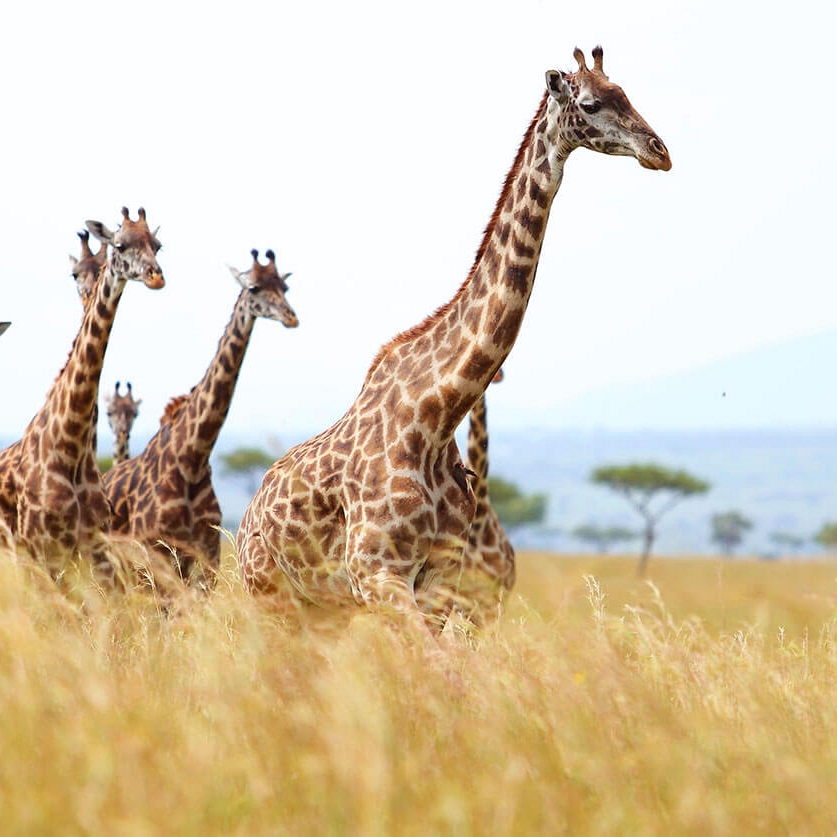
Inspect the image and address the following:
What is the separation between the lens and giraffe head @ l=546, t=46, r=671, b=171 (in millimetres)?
5770

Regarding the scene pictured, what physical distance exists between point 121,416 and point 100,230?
518 cm

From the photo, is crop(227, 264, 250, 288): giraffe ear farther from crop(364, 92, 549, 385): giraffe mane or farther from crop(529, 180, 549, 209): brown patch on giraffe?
crop(529, 180, 549, 209): brown patch on giraffe

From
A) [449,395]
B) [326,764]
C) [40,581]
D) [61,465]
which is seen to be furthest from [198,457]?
[326,764]

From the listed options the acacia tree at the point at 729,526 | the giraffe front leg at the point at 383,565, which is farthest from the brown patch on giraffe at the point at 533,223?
the acacia tree at the point at 729,526

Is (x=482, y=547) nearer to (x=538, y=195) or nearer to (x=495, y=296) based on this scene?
(x=495, y=296)

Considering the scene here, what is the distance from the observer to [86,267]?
1173 cm

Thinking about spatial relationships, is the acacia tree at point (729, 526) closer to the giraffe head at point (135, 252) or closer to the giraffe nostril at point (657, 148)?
the giraffe head at point (135, 252)

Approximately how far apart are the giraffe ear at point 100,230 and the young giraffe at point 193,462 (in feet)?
3.91

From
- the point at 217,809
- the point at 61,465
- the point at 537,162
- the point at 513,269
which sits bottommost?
the point at 217,809

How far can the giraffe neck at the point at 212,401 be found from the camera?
9.59m

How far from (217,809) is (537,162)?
364cm

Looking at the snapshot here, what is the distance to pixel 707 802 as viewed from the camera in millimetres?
3902

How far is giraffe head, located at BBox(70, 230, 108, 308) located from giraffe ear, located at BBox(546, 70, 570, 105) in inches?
252

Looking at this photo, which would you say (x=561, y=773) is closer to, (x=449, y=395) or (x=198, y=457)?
(x=449, y=395)
